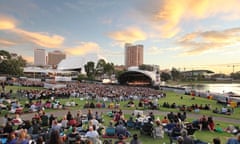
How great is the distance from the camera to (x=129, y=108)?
65.1ft

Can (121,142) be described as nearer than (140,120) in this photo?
Yes

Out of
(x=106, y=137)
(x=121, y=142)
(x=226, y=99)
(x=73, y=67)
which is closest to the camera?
(x=121, y=142)

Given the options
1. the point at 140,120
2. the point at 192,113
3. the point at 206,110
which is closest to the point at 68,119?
the point at 140,120

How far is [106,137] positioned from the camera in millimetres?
10344

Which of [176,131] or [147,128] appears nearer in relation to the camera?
[176,131]

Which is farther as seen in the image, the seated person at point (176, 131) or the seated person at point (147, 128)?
the seated person at point (147, 128)

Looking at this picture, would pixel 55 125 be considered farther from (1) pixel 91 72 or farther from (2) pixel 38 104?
(1) pixel 91 72

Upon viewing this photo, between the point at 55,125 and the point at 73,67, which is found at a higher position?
the point at 73,67

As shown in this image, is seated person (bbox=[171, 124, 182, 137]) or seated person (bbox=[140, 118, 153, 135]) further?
seated person (bbox=[140, 118, 153, 135])

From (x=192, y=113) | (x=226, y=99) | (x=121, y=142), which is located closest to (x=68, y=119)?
(x=121, y=142)

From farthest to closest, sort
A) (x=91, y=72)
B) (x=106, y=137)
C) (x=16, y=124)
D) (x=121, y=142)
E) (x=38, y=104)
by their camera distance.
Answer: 1. (x=91, y=72)
2. (x=38, y=104)
3. (x=16, y=124)
4. (x=106, y=137)
5. (x=121, y=142)

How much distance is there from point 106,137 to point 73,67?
134926mm

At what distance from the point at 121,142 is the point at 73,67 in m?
138

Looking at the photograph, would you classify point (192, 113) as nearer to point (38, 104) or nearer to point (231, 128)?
point (231, 128)
